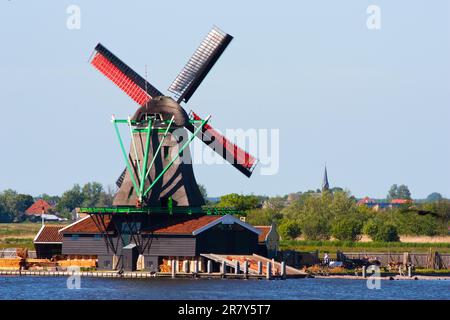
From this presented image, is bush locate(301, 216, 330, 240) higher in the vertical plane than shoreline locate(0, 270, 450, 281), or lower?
higher

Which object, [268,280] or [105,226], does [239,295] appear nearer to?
[268,280]

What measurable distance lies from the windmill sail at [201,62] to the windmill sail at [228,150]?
8.98 feet

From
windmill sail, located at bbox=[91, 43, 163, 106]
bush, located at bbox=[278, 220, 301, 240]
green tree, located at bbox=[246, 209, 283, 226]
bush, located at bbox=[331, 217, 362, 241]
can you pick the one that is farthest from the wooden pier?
green tree, located at bbox=[246, 209, 283, 226]

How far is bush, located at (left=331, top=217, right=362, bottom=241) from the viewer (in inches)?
4510

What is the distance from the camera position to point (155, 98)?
83.6 meters

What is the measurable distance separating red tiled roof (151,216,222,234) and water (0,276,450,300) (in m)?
5.31

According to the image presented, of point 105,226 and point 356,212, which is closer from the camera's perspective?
point 105,226

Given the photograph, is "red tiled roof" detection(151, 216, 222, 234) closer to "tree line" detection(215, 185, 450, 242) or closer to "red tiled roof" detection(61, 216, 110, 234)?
"red tiled roof" detection(61, 216, 110, 234)

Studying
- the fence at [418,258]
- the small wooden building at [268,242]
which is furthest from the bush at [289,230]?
the small wooden building at [268,242]

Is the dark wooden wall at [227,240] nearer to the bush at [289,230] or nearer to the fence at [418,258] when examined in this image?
the fence at [418,258]

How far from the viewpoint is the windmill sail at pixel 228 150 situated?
3374 inches
